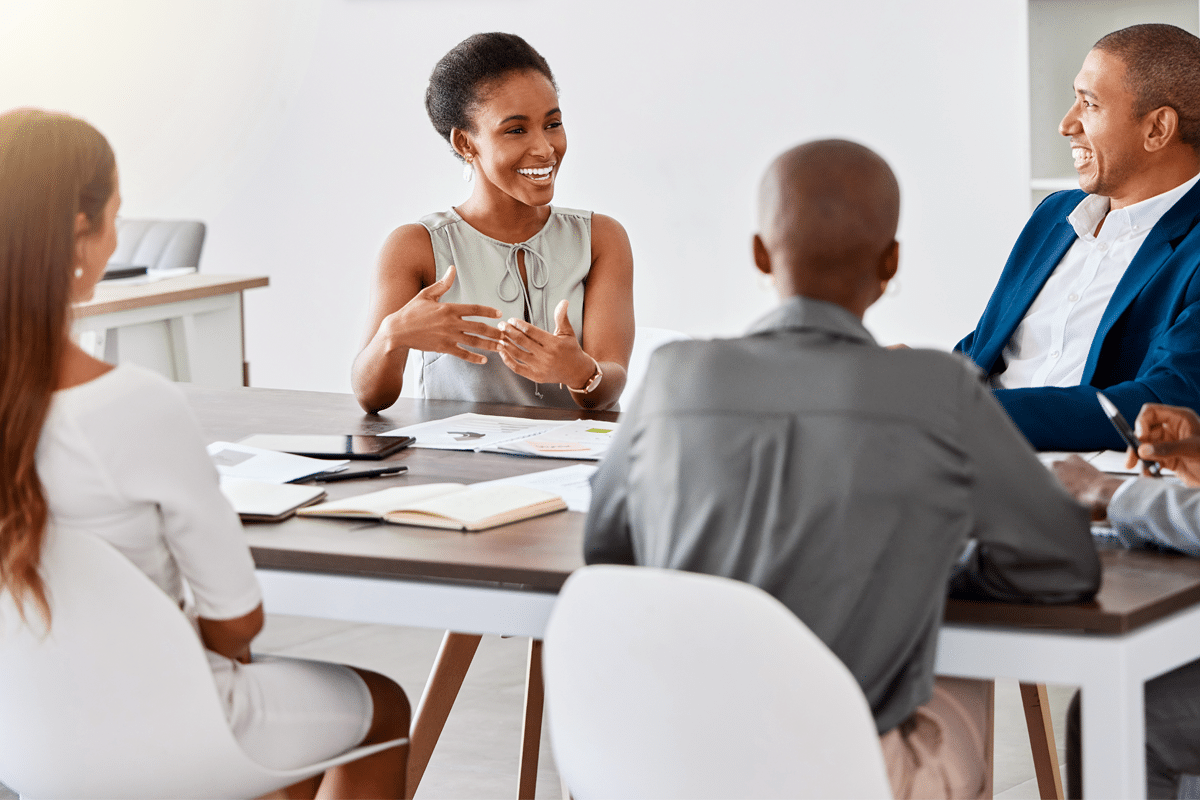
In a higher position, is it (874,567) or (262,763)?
(874,567)

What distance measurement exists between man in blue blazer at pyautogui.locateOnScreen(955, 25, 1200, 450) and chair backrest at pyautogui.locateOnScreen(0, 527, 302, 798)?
1126mm

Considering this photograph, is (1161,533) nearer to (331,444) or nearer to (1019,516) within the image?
(1019,516)

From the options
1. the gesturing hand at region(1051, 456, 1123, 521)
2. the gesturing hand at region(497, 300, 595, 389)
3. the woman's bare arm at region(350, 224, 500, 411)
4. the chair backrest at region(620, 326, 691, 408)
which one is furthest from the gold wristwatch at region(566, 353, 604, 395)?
the gesturing hand at region(1051, 456, 1123, 521)

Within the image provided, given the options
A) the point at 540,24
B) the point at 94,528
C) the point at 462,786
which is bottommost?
the point at 462,786

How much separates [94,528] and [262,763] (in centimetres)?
31

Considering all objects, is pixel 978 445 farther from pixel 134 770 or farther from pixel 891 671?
pixel 134 770

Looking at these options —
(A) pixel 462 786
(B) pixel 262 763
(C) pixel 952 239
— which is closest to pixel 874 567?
(B) pixel 262 763

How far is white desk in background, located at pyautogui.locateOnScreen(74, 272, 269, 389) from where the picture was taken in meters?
3.88

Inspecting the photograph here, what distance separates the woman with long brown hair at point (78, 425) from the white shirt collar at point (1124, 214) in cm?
156

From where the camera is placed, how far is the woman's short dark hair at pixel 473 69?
2.40m

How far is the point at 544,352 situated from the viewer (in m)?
2.06

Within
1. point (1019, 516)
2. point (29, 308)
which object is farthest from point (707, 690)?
point (29, 308)

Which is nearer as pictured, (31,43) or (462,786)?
(462,786)

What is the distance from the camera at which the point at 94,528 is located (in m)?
1.24
